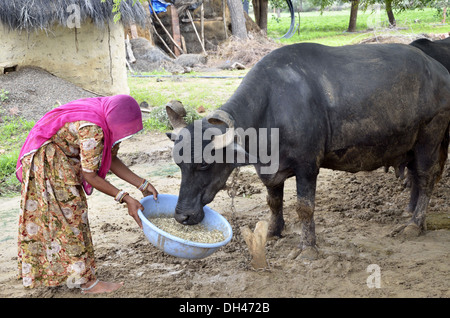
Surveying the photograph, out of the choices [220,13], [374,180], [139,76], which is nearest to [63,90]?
[139,76]

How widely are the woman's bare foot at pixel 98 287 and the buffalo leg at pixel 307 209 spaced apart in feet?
5.13

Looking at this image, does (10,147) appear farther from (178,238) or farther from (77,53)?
(178,238)

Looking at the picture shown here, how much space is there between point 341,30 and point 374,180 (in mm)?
21857

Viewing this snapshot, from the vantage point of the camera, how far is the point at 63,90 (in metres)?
9.45

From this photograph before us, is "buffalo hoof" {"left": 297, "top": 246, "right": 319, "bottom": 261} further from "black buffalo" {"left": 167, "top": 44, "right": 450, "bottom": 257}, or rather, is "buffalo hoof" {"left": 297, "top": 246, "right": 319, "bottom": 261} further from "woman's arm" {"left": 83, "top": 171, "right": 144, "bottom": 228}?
"woman's arm" {"left": 83, "top": 171, "right": 144, "bottom": 228}

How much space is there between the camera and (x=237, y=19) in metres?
17.5

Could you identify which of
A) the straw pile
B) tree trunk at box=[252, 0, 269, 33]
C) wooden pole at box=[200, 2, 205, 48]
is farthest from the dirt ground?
tree trunk at box=[252, 0, 269, 33]

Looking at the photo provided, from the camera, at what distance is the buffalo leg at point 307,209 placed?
13.9ft

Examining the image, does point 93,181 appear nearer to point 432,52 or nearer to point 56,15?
point 432,52

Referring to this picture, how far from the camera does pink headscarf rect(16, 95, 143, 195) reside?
340 cm

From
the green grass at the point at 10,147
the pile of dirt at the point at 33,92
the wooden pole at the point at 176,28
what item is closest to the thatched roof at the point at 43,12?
the pile of dirt at the point at 33,92

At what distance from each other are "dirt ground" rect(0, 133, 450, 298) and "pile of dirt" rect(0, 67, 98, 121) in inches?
137

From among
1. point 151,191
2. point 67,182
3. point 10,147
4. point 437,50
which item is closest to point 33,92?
point 10,147

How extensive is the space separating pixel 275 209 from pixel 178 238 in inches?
61.3
